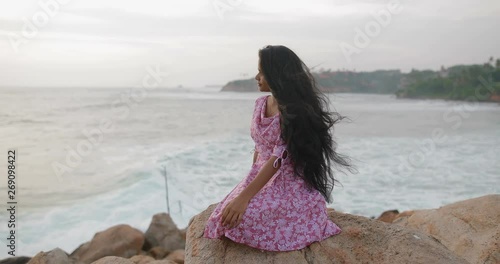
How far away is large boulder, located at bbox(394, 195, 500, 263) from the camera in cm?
377

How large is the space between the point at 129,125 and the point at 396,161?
13787mm

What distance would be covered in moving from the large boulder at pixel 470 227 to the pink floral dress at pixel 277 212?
59.3 inches

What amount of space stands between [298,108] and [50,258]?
116 inches

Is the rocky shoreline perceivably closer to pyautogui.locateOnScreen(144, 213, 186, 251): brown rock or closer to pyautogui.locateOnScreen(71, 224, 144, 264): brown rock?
pyautogui.locateOnScreen(71, 224, 144, 264): brown rock

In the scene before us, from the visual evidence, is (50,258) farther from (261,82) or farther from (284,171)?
(261,82)

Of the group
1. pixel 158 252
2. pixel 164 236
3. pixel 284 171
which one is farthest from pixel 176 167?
pixel 284 171

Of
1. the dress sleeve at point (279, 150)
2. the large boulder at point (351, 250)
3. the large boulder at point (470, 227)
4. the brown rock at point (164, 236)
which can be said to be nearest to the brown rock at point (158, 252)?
the brown rock at point (164, 236)

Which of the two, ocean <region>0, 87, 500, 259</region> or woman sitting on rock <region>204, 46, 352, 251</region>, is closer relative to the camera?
woman sitting on rock <region>204, 46, 352, 251</region>

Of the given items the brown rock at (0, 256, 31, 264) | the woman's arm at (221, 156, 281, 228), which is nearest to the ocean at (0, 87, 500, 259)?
the woman's arm at (221, 156, 281, 228)

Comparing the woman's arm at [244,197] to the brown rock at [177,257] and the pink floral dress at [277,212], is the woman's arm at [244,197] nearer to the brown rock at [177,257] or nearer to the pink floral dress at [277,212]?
the pink floral dress at [277,212]

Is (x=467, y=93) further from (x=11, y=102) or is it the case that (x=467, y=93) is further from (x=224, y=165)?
(x=11, y=102)

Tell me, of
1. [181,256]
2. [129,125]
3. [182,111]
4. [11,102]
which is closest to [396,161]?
[181,256]

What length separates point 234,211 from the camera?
2.73m

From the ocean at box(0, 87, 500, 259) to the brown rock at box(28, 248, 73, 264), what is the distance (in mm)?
2889
